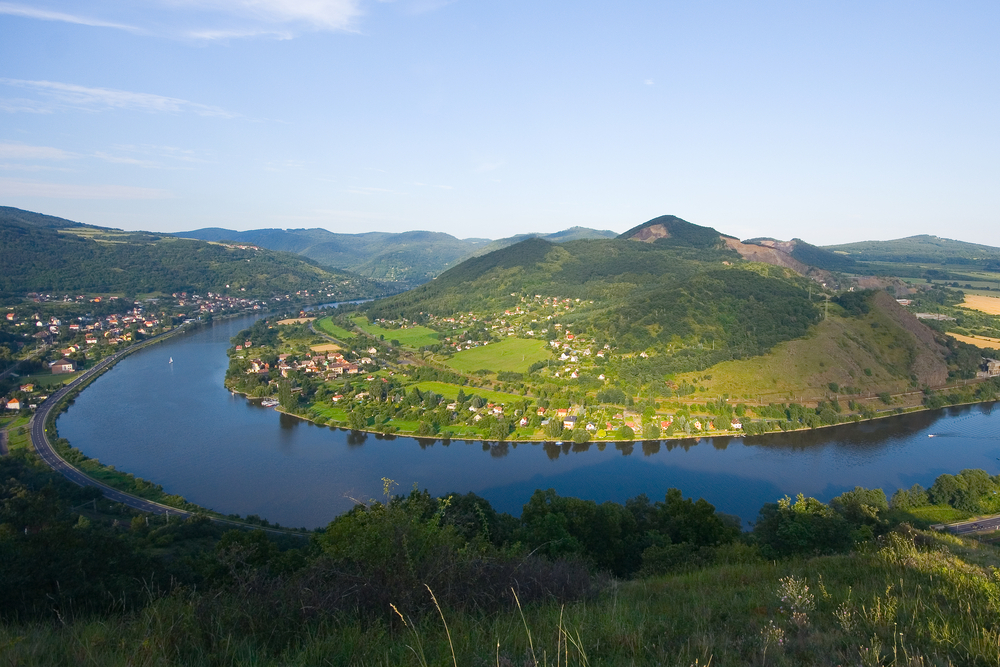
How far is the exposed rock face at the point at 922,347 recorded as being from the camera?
25438mm

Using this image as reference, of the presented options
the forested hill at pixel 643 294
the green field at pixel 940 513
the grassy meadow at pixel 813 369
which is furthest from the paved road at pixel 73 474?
the forested hill at pixel 643 294

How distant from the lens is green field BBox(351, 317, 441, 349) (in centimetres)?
3700

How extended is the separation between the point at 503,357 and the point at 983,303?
46.9 metres

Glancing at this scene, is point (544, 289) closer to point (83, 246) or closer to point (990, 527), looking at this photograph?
point (990, 527)

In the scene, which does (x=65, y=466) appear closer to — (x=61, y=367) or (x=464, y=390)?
(x=464, y=390)

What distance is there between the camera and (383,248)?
150750mm

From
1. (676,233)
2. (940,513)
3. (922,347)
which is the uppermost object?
(676,233)

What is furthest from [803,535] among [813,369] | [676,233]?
[676,233]

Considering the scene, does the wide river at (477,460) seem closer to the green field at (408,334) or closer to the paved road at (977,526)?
the paved road at (977,526)

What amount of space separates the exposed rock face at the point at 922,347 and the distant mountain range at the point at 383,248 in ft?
215

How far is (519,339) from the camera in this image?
36.5 m

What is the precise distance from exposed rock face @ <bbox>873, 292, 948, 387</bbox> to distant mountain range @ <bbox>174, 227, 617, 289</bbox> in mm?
65482

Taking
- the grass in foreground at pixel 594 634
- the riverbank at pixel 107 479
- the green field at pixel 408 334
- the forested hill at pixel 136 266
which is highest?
the forested hill at pixel 136 266

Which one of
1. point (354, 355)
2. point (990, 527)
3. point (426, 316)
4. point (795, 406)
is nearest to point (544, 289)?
point (426, 316)
